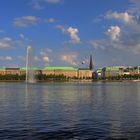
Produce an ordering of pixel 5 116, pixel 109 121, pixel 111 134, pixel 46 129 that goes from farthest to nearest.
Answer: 1. pixel 5 116
2. pixel 109 121
3. pixel 46 129
4. pixel 111 134

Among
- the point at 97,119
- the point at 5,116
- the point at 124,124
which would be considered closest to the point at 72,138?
the point at 124,124

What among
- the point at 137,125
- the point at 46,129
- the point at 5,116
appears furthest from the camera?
the point at 5,116

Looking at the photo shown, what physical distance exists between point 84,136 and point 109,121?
7.75 metres

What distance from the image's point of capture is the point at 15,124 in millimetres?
31125

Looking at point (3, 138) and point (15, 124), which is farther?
point (15, 124)

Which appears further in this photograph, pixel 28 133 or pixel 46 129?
pixel 46 129

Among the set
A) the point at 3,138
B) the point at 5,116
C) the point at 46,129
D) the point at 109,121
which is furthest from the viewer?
the point at 5,116

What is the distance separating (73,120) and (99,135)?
778 cm

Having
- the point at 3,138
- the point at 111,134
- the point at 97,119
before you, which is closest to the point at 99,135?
the point at 111,134

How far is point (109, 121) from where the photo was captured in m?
33.1

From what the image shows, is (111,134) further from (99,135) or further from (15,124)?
(15,124)

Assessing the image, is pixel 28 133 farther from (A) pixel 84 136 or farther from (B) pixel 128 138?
(B) pixel 128 138

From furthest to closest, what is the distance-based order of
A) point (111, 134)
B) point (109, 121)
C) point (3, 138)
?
point (109, 121)
point (111, 134)
point (3, 138)

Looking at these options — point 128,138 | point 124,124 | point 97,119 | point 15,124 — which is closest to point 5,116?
point 15,124
